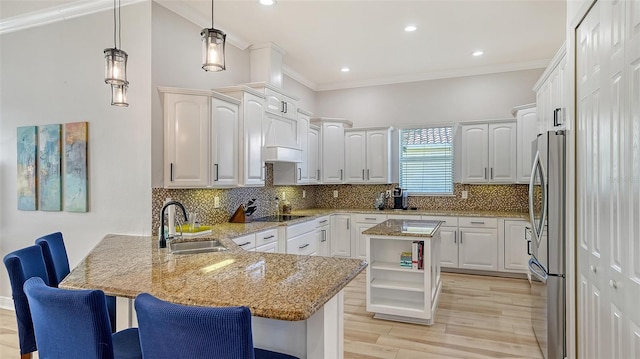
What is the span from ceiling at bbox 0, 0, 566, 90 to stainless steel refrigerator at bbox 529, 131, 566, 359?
175 centimetres

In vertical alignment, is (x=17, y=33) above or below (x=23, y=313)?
above

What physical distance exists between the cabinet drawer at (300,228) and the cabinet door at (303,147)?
0.71m

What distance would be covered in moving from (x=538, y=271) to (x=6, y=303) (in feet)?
17.0

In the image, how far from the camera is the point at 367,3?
11.4 feet

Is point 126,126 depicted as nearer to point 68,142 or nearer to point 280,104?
point 68,142

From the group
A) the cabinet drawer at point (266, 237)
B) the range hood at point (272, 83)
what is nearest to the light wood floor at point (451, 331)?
the cabinet drawer at point (266, 237)

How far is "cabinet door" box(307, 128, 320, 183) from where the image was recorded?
567 centimetres

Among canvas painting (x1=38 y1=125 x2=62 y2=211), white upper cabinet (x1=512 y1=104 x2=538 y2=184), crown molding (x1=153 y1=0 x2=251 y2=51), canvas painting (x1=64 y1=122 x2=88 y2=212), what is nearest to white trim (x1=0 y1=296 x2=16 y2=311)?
canvas painting (x1=38 y1=125 x2=62 y2=211)

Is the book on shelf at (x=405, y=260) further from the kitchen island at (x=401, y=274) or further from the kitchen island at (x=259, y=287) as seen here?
the kitchen island at (x=259, y=287)

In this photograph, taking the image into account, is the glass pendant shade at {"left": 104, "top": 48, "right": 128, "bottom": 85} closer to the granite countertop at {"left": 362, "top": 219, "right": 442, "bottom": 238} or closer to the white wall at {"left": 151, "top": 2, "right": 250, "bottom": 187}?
the white wall at {"left": 151, "top": 2, "right": 250, "bottom": 187}

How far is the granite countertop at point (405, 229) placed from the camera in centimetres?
328

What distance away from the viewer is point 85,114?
11.5ft

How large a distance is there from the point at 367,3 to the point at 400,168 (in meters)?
3.10

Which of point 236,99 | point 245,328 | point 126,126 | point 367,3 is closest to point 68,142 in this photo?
point 126,126
